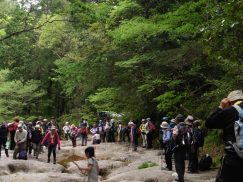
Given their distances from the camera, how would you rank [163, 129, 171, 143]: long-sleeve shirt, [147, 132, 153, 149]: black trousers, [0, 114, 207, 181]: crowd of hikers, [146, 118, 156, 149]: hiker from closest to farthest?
[0, 114, 207, 181]: crowd of hikers < [163, 129, 171, 143]: long-sleeve shirt < [146, 118, 156, 149]: hiker < [147, 132, 153, 149]: black trousers

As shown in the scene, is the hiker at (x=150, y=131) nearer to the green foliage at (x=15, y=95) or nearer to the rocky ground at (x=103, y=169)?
the rocky ground at (x=103, y=169)

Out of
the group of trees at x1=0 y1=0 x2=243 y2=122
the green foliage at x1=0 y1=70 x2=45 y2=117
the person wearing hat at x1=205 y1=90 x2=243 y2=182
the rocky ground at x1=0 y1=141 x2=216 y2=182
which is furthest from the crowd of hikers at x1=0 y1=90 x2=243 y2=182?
the green foliage at x1=0 y1=70 x2=45 y2=117

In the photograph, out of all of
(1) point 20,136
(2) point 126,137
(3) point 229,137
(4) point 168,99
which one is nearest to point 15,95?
(2) point 126,137

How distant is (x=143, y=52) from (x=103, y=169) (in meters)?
9.05

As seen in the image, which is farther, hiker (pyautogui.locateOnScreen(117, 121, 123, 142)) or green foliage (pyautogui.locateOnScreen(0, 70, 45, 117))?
green foliage (pyautogui.locateOnScreen(0, 70, 45, 117))

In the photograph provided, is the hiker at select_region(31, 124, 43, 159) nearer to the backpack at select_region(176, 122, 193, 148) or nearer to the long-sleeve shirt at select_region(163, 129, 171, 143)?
the long-sleeve shirt at select_region(163, 129, 171, 143)

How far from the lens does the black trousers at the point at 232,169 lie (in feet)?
14.8

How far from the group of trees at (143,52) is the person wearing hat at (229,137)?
3816 millimetres

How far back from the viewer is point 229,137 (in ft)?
15.4

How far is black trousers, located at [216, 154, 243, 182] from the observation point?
4.52 meters

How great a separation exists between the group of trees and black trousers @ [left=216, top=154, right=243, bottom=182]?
13.8 feet

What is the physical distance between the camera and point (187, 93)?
21266mm

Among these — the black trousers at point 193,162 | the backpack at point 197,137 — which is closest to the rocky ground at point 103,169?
the black trousers at point 193,162

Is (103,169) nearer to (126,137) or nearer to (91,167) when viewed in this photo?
(91,167)
